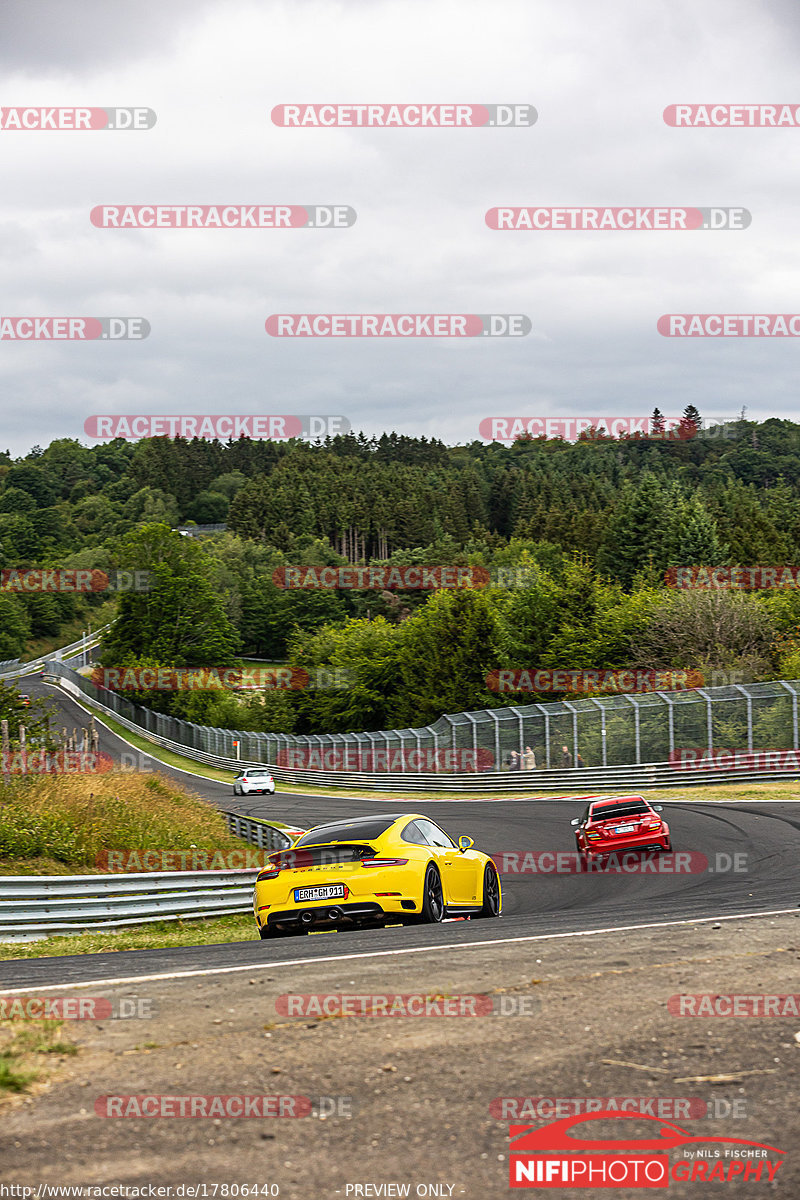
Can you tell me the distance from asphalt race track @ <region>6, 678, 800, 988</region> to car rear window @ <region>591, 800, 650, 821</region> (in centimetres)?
98

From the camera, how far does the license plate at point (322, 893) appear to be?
11.2 meters

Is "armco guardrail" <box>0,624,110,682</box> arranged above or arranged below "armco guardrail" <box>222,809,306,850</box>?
above

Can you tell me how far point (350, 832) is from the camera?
1181 centimetres

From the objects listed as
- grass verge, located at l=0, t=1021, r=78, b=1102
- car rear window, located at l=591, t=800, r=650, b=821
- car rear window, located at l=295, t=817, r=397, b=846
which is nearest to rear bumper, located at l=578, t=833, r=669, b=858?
car rear window, located at l=591, t=800, r=650, b=821

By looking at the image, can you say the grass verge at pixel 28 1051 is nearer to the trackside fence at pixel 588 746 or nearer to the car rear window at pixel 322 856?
the car rear window at pixel 322 856

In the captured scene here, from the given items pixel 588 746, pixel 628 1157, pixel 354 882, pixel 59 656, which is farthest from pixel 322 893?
pixel 59 656

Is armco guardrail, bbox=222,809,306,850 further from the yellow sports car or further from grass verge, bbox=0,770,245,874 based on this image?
the yellow sports car

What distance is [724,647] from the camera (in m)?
51.6

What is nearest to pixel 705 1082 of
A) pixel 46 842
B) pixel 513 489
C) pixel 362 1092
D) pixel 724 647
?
pixel 362 1092

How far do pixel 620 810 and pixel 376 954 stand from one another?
11453 millimetres

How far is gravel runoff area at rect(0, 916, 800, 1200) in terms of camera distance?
433 cm

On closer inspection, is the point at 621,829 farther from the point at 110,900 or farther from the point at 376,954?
the point at 376,954

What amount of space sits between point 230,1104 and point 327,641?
307 feet

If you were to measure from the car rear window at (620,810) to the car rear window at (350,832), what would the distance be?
8068 mm
